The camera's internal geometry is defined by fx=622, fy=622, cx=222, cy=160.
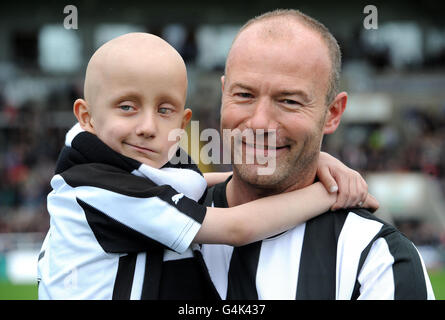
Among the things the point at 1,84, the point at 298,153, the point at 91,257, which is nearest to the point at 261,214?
the point at 298,153

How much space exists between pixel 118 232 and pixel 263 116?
2.07 feet

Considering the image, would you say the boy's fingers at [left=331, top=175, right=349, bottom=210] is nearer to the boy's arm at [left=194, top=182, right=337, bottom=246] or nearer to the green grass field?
the boy's arm at [left=194, top=182, right=337, bottom=246]

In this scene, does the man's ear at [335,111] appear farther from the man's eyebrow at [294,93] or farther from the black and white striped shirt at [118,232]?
the black and white striped shirt at [118,232]

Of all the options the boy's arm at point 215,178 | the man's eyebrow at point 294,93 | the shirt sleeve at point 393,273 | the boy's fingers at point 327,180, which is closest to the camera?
the shirt sleeve at point 393,273

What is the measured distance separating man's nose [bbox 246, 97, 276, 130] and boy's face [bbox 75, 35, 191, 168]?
270 mm

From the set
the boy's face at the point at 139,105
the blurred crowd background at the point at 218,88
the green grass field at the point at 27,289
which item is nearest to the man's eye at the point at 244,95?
the boy's face at the point at 139,105

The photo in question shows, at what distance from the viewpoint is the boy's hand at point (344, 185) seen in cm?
227

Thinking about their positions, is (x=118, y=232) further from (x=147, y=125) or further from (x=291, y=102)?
(x=291, y=102)

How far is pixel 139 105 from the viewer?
2.13 meters

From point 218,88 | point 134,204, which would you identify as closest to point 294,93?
point 134,204

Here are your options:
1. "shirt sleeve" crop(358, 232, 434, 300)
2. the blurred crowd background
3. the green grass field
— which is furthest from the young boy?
the blurred crowd background

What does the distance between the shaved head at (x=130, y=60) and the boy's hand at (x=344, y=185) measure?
0.65 meters

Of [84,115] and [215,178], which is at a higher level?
[84,115]

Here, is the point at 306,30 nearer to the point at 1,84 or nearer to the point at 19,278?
the point at 19,278
